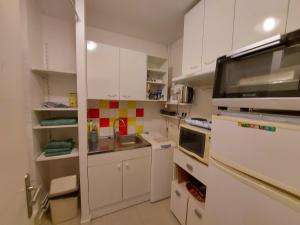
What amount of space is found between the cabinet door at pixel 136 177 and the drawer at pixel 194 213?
0.67 m

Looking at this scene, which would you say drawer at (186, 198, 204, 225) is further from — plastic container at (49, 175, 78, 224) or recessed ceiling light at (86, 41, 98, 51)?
recessed ceiling light at (86, 41, 98, 51)

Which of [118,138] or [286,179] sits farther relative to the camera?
[118,138]

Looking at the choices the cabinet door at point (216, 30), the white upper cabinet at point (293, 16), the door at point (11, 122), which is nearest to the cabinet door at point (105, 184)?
the door at point (11, 122)

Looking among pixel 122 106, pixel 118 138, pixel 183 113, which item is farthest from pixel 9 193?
pixel 183 113

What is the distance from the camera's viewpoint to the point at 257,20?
86cm

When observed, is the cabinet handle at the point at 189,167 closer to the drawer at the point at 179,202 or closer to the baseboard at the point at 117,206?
the drawer at the point at 179,202

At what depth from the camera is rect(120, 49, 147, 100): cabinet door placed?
1.80 meters

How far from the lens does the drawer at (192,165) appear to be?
3.78ft

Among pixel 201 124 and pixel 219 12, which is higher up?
pixel 219 12

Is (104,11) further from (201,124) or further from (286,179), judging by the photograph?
(286,179)

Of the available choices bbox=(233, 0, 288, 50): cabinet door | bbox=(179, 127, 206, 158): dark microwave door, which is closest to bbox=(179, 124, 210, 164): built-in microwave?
bbox=(179, 127, 206, 158): dark microwave door

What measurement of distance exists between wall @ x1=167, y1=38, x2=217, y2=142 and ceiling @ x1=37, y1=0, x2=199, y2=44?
0.29 metres

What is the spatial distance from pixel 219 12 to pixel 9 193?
1.71 metres

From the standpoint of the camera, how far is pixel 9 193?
47cm
